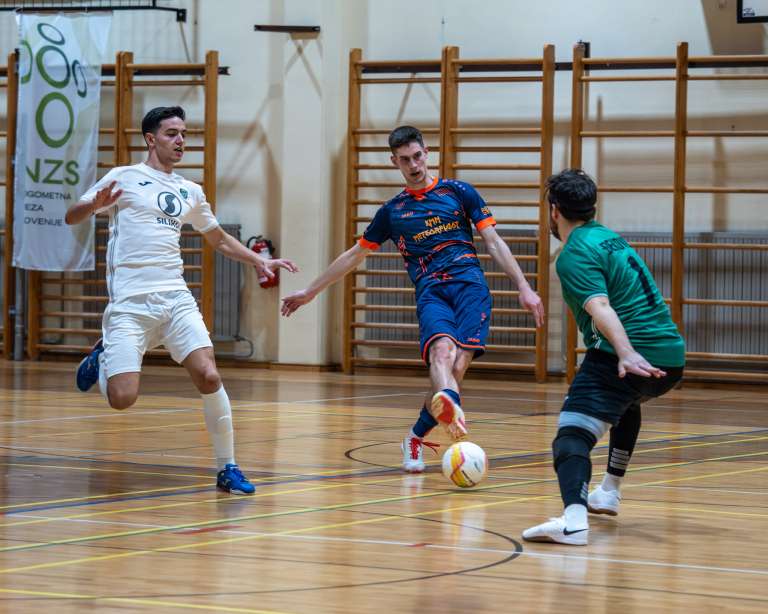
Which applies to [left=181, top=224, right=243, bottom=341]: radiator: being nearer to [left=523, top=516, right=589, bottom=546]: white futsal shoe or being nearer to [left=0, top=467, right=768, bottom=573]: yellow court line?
[left=0, top=467, right=768, bottom=573]: yellow court line

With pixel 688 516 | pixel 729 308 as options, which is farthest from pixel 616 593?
pixel 729 308

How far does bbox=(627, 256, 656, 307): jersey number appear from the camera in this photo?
4.36m

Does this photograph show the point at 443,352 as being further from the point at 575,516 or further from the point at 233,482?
the point at 575,516

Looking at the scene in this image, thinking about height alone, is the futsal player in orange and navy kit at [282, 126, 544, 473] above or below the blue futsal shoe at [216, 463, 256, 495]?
above

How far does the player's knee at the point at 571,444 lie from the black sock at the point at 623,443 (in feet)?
1.53

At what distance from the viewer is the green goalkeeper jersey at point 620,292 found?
425 cm

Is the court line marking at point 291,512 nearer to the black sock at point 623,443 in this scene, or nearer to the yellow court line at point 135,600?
the yellow court line at point 135,600

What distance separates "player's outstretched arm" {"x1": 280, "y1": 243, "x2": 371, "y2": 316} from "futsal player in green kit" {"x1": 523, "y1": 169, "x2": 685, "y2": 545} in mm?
1992

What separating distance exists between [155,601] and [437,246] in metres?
3.18

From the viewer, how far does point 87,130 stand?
14.1 m

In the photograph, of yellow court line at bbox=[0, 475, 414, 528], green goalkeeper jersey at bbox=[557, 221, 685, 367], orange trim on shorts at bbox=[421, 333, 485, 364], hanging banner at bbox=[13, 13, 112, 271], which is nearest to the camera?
green goalkeeper jersey at bbox=[557, 221, 685, 367]

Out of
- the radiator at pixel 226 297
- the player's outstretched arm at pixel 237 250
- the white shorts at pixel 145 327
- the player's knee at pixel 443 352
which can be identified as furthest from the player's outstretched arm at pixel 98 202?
the radiator at pixel 226 297

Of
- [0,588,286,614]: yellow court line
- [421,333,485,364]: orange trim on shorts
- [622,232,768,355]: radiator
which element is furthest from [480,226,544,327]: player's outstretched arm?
[622,232,768,355]: radiator

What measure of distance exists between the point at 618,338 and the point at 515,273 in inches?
74.7
